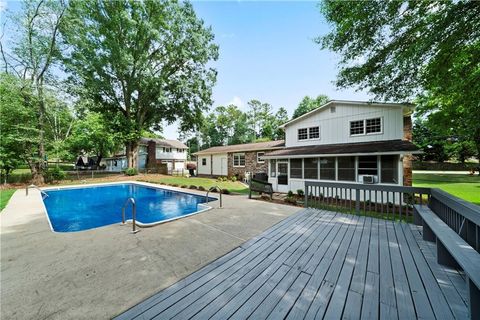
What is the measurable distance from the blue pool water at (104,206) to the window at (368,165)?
840 cm

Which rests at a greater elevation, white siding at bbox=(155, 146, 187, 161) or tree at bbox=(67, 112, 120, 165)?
tree at bbox=(67, 112, 120, 165)

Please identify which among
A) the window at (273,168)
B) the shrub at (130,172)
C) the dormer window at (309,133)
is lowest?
the shrub at (130,172)

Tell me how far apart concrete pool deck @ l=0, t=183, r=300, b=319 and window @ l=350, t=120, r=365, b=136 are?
27.2 feet

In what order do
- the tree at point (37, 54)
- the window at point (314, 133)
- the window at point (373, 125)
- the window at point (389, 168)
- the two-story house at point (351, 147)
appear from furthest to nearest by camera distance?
the tree at point (37, 54)
the window at point (314, 133)
the window at point (373, 125)
the two-story house at point (351, 147)
the window at point (389, 168)

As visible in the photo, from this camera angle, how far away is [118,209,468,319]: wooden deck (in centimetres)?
190

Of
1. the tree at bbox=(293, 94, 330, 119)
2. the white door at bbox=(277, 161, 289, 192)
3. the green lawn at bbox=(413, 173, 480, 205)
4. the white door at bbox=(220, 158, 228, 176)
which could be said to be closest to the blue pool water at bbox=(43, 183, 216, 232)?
the white door at bbox=(277, 161, 289, 192)

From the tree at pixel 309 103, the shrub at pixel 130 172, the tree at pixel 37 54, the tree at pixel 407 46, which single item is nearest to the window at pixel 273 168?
the tree at pixel 407 46

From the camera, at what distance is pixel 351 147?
400 inches

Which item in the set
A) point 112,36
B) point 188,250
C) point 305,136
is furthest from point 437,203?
point 112,36

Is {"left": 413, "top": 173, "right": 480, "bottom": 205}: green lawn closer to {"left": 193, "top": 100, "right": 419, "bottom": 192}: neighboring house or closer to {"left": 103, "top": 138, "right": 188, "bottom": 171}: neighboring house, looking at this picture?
{"left": 193, "top": 100, "right": 419, "bottom": 192}: neighboring house

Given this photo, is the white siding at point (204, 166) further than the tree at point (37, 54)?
Yes

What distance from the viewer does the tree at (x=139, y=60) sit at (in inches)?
651

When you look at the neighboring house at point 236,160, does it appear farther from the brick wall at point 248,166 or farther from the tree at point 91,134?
the tree at point 91,134

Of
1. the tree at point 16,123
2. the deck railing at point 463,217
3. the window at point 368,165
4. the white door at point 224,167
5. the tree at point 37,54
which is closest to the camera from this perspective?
the deck railing at point 463,217
